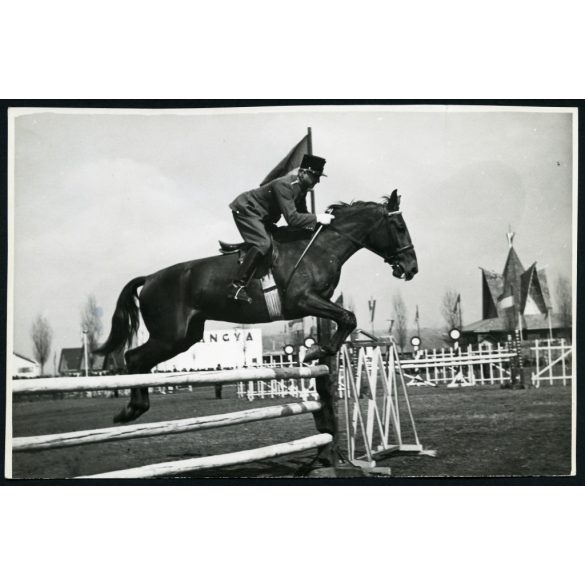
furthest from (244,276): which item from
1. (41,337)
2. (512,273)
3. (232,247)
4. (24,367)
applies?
(512,273)

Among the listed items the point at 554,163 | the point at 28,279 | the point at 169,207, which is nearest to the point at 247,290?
the point at 169,207

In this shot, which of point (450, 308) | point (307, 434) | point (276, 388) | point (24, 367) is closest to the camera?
point (24, 367)

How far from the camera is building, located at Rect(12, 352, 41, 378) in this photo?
5.77 meters

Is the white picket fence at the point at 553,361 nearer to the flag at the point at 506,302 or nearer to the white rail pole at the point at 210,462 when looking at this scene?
the flag at the point at 506,302

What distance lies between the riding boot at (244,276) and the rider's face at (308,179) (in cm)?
71

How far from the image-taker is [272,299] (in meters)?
5.96

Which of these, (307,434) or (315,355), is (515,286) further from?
(307,434)

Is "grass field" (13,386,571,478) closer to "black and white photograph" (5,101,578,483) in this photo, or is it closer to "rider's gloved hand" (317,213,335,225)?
"black and white photograph" (5,101,578,483)

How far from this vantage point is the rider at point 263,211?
588 centimetres

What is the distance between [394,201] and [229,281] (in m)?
1.59

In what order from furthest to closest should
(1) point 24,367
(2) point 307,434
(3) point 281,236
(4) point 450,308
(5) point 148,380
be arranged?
(2) point 307,434 → (4) point 450,308 → (3) point 281,236 → (1) point 24,367 → (5) point 148,380

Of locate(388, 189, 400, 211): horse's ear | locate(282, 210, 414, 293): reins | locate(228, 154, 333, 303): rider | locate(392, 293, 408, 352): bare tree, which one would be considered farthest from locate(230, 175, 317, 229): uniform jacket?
locate(392, 293, 408, 352): bare tree

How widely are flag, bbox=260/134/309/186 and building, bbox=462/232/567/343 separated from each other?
6.06 feet

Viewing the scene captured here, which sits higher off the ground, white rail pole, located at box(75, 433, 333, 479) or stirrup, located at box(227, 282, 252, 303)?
stirrup, located at box(227, 282, 252, 303)
